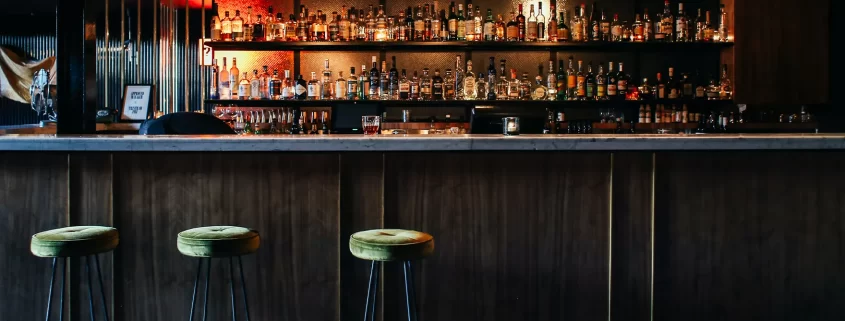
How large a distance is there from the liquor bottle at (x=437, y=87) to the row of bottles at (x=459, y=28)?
29 cm

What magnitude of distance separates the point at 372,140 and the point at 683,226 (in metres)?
1.25

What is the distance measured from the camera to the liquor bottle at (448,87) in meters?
4.70

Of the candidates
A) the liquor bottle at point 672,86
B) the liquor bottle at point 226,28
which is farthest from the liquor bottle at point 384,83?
the liquor bottle at point 672,86

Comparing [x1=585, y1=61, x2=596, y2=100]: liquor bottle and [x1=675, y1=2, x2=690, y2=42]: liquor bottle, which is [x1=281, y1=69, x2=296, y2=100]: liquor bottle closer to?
[x1=585, y1=61, x2=596, y2=100]: liquor bottle

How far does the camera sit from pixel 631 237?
2.51 metres

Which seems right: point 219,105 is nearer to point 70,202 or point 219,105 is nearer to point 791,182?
point 70,202

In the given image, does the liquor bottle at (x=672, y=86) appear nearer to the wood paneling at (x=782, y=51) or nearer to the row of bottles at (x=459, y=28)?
the row of bottles at (x=459, y=28)

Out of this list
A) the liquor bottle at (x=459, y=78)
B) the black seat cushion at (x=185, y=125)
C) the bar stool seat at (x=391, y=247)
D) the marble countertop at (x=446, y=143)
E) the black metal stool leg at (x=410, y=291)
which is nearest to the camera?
the bar stool seat at (x=391, y=247)

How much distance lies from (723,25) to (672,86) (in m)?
0.56

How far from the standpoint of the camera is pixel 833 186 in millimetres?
2520

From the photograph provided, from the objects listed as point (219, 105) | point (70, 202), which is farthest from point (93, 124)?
point (219, 105)

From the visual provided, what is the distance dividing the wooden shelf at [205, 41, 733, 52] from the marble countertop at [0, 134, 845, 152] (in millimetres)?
2365

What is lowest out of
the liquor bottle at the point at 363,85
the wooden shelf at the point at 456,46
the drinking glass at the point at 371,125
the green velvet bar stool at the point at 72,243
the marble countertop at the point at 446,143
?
the green velvet bar stool at the point at 72,243

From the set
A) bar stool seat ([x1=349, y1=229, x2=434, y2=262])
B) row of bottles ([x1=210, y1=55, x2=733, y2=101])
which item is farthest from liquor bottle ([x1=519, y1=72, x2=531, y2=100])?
bar stool seat ([x1=349, y1=229, x2=434, y2=262])
